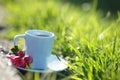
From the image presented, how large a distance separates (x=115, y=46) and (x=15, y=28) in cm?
212

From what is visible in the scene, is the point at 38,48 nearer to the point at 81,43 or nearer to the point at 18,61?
the point at 18,61

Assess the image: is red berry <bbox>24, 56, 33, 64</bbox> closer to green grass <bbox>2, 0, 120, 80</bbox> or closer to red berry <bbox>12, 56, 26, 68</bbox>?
red berry <bbox>12, 56, 26, 68</bbox>

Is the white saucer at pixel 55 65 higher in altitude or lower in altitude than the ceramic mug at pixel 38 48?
lower

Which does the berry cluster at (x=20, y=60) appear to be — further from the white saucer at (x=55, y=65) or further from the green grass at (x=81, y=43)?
the green grass at (x=81, y=43)

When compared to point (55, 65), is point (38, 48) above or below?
above

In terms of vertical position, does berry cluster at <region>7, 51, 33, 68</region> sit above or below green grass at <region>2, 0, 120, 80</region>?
above

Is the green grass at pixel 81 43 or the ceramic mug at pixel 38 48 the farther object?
the ceramic mug at pixel 38 48

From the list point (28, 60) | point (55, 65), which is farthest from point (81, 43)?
point (28, 60)

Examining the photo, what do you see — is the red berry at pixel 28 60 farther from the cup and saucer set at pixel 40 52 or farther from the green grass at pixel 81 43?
the green grass at pixel 81 43

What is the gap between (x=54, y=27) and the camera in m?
3.50

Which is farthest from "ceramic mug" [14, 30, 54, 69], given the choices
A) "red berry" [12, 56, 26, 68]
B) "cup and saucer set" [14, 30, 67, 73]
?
"red berry" [12, 56, 26, 68]

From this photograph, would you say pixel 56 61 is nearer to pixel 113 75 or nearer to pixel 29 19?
pixel 113 75

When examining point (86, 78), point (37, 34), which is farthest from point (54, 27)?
point (86, 78)

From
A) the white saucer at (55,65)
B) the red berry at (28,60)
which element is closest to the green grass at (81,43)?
the white saucer at (55,65)
